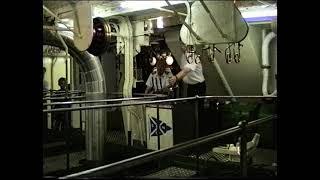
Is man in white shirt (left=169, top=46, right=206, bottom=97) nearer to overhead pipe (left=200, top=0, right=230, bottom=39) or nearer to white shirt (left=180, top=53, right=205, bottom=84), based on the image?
white shirt (left=180, top=53, right=205, bottom=84)

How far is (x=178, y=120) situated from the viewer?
6.12m

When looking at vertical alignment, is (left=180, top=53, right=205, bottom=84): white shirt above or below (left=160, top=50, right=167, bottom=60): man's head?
below

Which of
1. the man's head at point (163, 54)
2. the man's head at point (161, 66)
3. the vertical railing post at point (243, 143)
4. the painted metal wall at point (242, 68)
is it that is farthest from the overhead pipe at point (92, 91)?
the vertical railing post at point (243, 143)

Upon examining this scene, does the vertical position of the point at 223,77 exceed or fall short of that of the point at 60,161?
it exceeds it

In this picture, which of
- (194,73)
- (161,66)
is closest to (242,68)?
(194,73)

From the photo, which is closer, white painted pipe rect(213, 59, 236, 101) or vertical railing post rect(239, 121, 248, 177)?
vertical railing post rect(239, 121, 248, 177)

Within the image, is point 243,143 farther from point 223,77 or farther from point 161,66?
point 161,66

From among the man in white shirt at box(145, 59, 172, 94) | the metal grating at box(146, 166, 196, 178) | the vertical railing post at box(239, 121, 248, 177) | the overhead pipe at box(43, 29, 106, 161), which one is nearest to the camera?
the vertical railing post at box(239, 121, 248, 177)

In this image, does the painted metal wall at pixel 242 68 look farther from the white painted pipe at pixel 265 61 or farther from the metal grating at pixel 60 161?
the metal grating at pixel 60 161

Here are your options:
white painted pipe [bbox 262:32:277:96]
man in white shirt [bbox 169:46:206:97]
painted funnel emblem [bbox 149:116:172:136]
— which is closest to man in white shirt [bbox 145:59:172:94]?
man in white shirt [bbox 169:46:206:97]

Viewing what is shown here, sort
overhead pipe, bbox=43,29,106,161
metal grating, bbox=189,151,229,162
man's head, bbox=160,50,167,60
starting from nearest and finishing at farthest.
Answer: metal grating, bbox=189,151,229,162 → overhead pipe, bbox=43,29,106,161 → man's head, bbox=160,50,167,60
